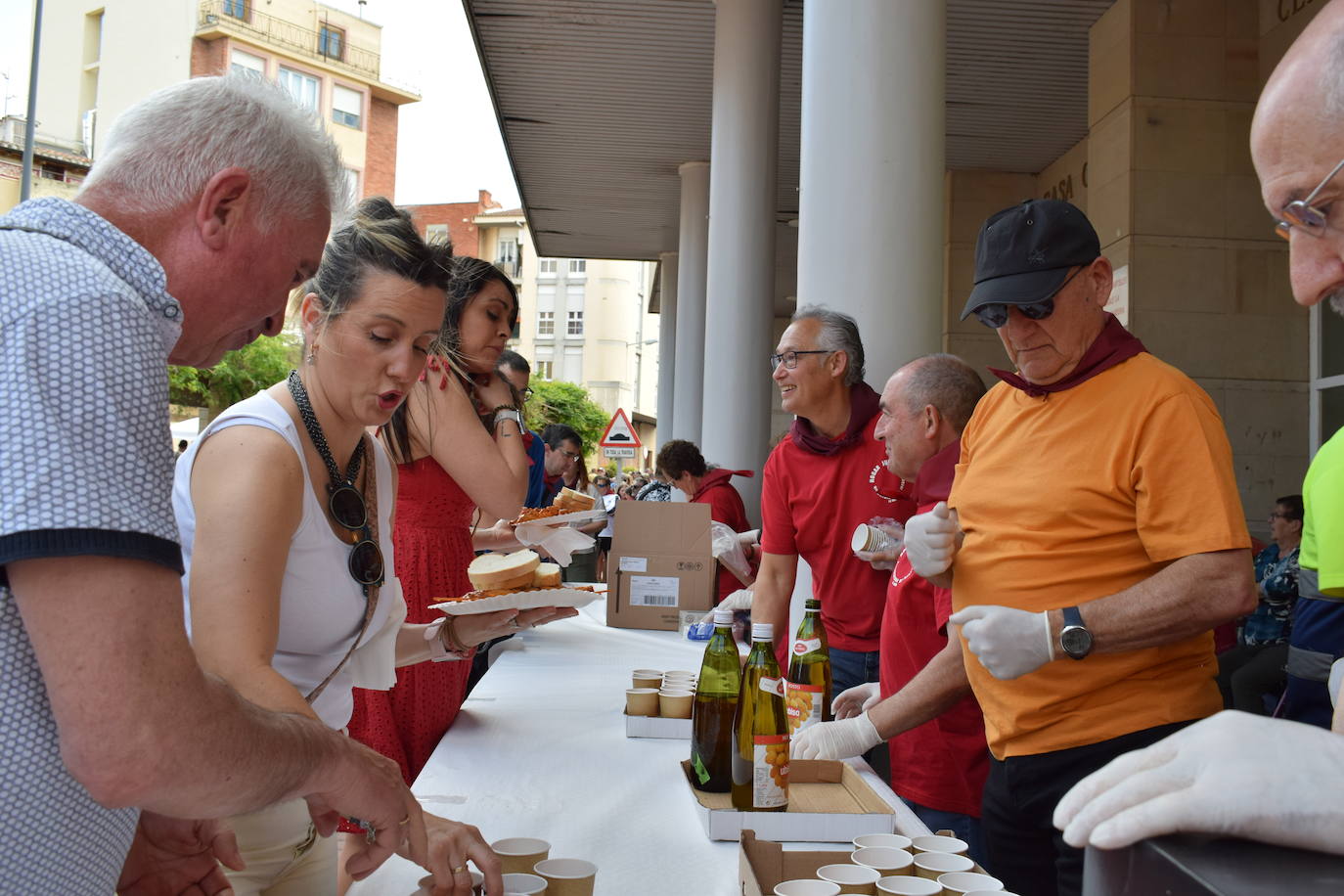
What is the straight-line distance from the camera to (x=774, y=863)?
1389 millimetres

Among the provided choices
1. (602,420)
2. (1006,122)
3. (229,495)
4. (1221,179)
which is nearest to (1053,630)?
(229,495)

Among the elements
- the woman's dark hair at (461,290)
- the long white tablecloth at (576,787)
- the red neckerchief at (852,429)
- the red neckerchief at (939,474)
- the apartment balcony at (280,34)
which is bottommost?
the long white tablecloth at (576,787)

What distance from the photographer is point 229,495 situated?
149 centimetres

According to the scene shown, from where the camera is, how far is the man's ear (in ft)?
3.55

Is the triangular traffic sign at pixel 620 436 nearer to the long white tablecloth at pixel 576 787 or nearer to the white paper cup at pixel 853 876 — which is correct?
the long white tablecloth at pixel 576 787

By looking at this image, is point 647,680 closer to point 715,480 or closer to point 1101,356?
point 1101,356

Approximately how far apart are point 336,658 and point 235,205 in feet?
3.02

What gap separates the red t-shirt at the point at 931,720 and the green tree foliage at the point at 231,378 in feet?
86.0

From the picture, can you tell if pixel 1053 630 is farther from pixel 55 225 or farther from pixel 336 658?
pixel 55 225

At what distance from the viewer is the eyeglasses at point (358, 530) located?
174 cm

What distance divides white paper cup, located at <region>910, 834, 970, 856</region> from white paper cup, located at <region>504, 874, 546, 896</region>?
523 millimetres

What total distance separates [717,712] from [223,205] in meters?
1.33

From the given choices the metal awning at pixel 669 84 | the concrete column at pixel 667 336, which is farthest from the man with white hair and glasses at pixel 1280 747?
the concrete column at pixel 667 336

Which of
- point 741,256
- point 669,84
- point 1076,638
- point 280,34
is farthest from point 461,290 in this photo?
point 280,34
